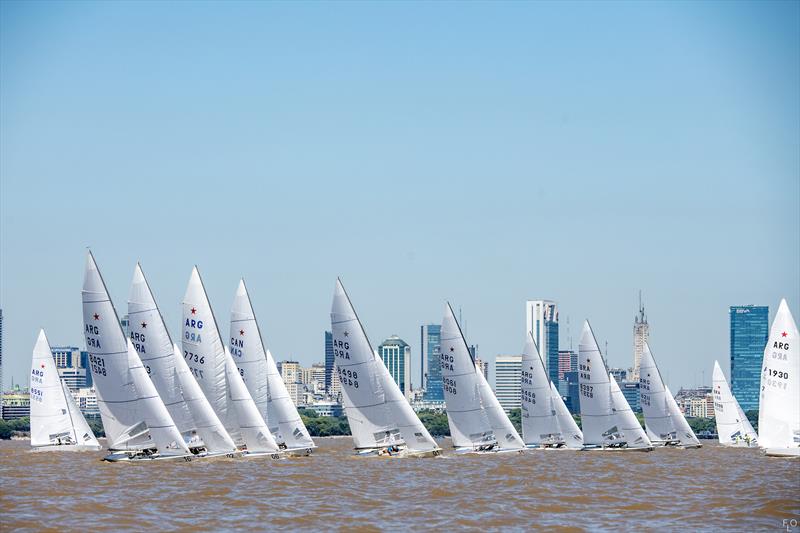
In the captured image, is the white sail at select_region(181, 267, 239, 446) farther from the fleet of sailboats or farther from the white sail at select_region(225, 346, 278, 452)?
the white sail at select_region(225, 346, 278, 452)

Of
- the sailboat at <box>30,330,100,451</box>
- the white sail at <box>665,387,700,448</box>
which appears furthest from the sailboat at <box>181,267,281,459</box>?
the white sail at <box>665,387,700,448</box>

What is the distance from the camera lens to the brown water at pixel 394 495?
145ft

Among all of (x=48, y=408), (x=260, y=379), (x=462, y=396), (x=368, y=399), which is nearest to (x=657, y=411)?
(x=462, y=396)

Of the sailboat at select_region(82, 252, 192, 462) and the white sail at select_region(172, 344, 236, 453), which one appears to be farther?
the white sail at select_region(172, 344, 236, 453)

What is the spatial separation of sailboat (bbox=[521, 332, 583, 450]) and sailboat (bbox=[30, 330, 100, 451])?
31.7m

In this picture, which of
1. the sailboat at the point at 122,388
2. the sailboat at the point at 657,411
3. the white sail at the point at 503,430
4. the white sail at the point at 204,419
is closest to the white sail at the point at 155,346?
the white sail at the point at 204,419

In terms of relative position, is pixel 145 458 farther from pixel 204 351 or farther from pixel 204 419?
pixel 204 351

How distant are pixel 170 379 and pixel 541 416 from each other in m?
32.2

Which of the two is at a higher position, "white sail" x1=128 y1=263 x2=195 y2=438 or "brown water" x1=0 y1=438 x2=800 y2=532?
"white sail" x1=128 y1=263 x2=195 y2=438

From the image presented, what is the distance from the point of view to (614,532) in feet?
136

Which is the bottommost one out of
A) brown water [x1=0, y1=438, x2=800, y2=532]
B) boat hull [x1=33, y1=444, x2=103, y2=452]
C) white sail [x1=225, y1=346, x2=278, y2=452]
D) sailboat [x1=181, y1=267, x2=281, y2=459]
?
boat hull [x1=33, y1=444, x2=103, y2=452]

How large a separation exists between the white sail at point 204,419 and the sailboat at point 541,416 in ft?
96.1

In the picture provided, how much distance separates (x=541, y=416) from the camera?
93812 mm

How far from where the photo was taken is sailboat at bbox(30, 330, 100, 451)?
94250 mm
